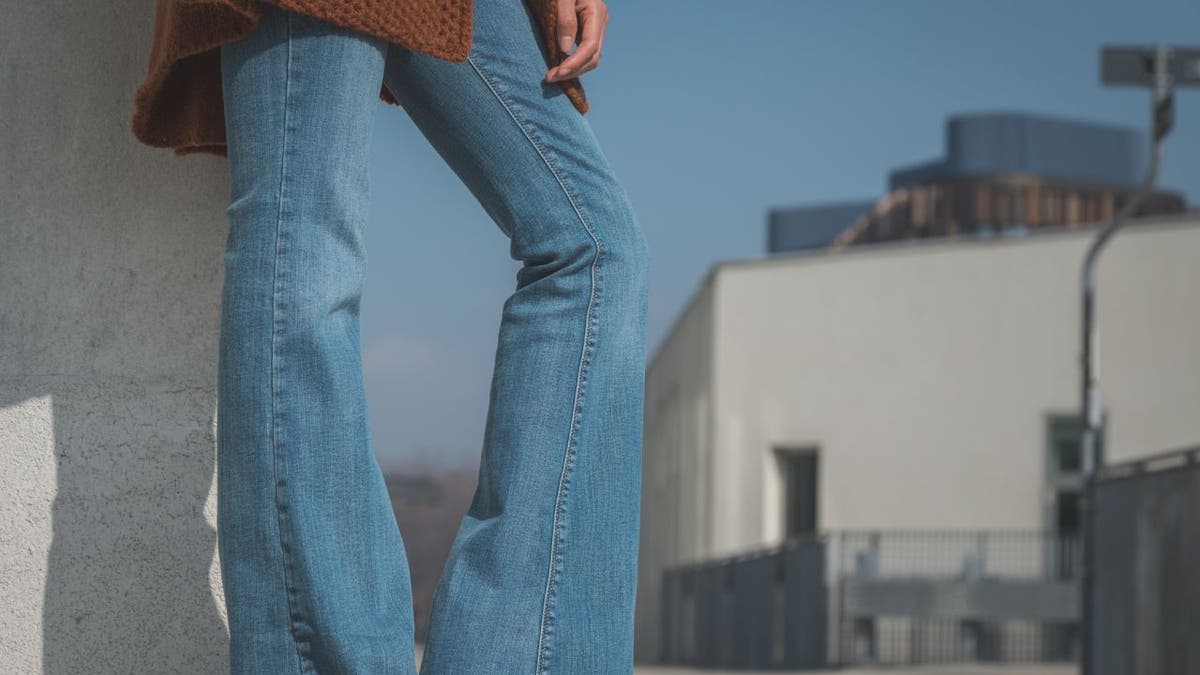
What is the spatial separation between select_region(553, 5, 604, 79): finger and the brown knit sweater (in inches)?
0.7

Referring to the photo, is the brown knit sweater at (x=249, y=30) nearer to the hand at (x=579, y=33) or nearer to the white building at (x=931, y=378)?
the hand at (x=579, y=33)

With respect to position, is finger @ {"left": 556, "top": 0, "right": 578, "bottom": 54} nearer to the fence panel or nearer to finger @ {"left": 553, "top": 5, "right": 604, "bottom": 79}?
finger @ {"left": 553, "top": 5, "right": 604, "bottom": 79}

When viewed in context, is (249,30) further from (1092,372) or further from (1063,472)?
(1063,472)

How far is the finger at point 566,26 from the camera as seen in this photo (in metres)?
1.76

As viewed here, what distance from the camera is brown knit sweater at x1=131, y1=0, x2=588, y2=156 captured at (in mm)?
1619

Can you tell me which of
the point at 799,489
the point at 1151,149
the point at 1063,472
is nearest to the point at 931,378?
the point at 1063,472

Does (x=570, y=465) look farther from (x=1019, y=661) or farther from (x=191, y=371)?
(x=1019, y=661)

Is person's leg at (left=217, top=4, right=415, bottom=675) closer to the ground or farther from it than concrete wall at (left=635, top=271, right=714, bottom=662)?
closer to the ground

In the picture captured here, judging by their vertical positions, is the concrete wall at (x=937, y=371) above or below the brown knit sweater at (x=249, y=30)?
above

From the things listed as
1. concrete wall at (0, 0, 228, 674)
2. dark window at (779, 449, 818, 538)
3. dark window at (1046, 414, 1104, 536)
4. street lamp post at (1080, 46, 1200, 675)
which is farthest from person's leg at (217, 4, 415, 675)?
dark window at (779, 449, 818, 538)

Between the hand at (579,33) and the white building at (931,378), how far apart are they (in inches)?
854

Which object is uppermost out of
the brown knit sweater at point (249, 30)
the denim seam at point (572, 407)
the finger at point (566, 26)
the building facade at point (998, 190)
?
the building facade at point (998, 190)

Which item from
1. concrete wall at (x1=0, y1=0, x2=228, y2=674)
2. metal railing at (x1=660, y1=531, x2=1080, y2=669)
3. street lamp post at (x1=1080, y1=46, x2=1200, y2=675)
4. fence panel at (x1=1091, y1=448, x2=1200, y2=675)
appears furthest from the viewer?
metal railing at (x1=660, y1=531, x2=1080, y2=669)

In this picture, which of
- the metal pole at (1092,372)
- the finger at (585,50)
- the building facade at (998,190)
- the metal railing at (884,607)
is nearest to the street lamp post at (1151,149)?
the metal pole at (1092,372)
